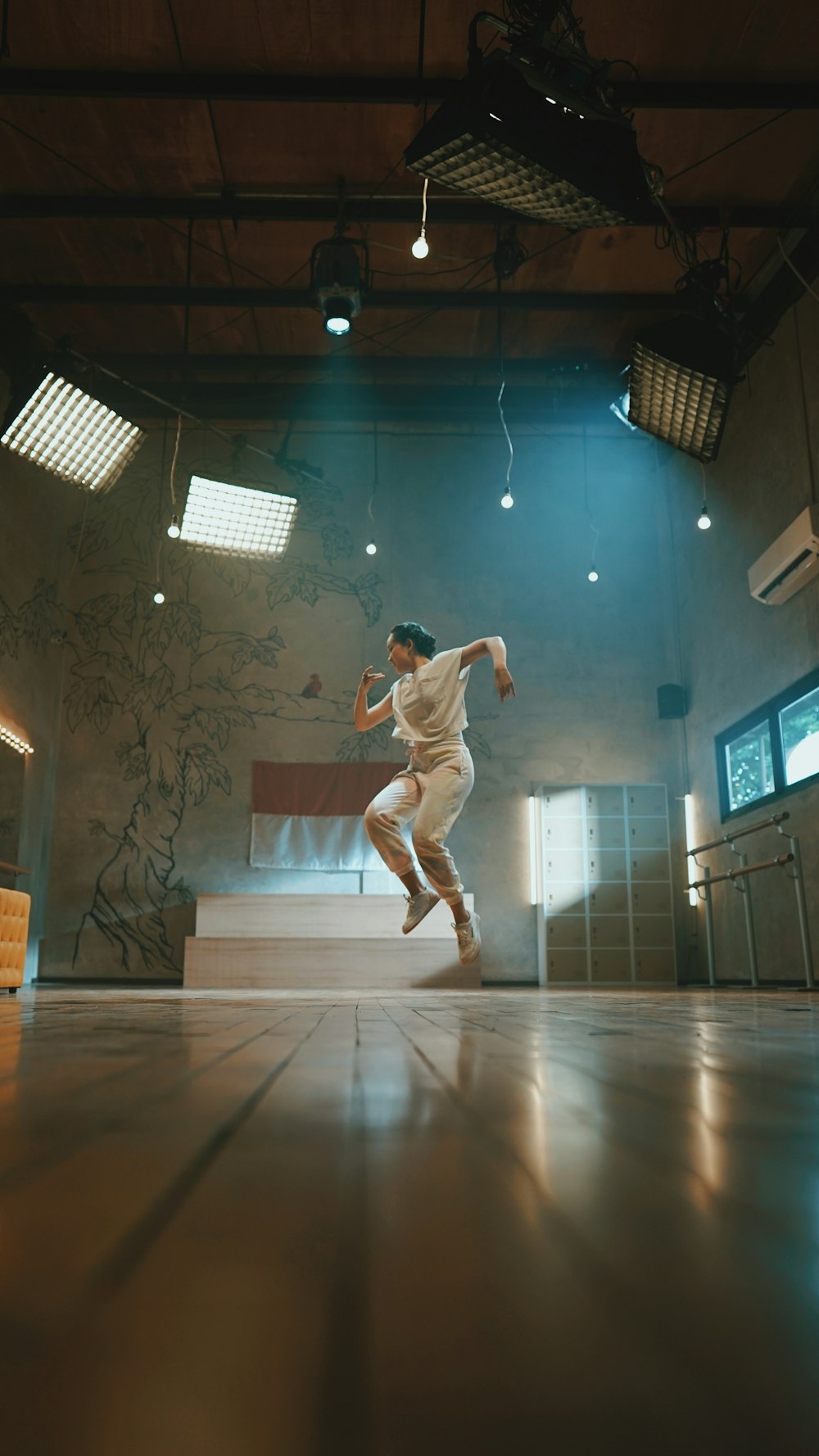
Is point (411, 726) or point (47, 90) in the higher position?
point (47, 90)

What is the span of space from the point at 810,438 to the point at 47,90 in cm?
477

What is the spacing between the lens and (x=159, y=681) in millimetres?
8445

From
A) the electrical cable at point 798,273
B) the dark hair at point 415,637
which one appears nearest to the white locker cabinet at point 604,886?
the dark hair at point 415,637

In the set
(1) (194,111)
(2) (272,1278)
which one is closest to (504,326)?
(1) (194,111)

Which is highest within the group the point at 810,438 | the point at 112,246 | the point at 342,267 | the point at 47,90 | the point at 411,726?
the point at 112,246

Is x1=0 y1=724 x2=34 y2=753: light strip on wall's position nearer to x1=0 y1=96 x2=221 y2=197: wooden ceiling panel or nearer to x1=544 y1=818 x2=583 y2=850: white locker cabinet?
x1=0 y1=96 x2=221 y2=197: wooden ceiling panel

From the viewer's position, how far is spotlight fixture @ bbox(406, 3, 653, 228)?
3756mm

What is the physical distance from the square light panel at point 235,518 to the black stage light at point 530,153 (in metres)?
4.14

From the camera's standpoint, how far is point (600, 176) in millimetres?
4039

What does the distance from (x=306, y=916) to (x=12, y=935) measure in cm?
227

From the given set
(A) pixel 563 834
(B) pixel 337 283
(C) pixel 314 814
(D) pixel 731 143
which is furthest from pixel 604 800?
(D) pixel 731 143

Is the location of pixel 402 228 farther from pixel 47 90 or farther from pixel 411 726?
pixel 411 726

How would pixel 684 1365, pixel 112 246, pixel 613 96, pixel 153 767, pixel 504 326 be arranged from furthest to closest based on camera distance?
pixel 153 767, pixel 504 326, pixel 112 246, pixel 613 96, pixel 684 1365

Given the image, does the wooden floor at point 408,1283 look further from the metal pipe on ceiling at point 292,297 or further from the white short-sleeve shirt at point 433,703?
the metal pipe on ceiling at point 292,297
